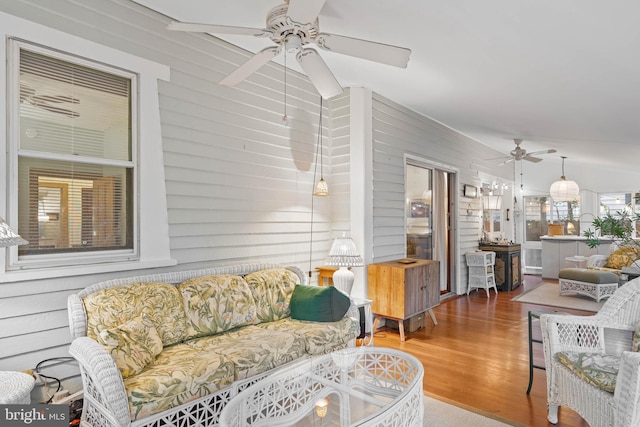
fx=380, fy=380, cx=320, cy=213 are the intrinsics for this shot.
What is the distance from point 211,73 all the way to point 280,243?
5.80 feet

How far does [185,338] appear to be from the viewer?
2.70m

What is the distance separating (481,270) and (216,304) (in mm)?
5208

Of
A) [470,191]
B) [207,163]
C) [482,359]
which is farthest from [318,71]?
[470,191]

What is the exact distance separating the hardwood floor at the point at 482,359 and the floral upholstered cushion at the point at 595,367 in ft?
1.60

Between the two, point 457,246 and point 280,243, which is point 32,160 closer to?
point 280,243

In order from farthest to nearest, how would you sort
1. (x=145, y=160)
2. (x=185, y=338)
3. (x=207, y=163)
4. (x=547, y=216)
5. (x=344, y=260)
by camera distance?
(x=547, y=216), (x=344, y=260), (x=207, y=163), (x=145, y=160), (x=185, y=338)

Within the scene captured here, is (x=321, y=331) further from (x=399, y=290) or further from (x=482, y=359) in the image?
(x=482, y=359)

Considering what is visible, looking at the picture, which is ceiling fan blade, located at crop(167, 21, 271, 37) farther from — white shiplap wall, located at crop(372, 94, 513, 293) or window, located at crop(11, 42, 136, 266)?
white shiplap wall, located at crop(372, 94, 513, 293)

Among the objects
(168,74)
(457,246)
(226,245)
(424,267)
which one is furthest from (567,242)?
(168,74)

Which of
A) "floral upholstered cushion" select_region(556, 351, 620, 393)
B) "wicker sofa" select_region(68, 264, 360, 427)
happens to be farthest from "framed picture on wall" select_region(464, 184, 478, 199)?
"floral upholstered cushion" select_region(556, 351, 620, 393)

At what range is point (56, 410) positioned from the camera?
6.16ft

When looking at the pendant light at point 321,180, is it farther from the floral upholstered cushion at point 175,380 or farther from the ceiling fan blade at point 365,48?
the floral upholstered cushion at point 175,380

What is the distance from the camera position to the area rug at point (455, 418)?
2.47 metres

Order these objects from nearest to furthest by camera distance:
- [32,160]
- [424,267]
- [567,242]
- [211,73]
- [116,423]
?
[116,423] < [32,160] < [211,73] < [424,267] < [567,242]
